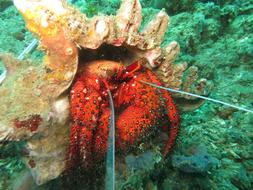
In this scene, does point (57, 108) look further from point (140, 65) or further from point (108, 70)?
point (140, 65)

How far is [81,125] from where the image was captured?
1.88 m

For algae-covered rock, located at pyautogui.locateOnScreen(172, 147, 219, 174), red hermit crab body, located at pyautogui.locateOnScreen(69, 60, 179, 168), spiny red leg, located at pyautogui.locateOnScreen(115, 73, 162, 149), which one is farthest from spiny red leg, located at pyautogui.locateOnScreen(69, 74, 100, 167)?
algae-covered rock, located at pyautogui.locateOnScreen(172, 147, 219, 174)

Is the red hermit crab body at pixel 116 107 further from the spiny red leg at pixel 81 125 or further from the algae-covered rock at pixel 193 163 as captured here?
the algae-covered rock at pixel 193 163

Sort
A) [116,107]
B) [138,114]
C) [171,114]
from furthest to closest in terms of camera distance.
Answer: [116,107], [171,114], [138,114]

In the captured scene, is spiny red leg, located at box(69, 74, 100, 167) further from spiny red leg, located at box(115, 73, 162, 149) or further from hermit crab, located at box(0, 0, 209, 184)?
spiny red leg, located at box(115, 73, 162, 149)

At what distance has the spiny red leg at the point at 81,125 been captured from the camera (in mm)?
1857

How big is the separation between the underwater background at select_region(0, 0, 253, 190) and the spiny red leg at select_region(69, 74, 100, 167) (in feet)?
1.30

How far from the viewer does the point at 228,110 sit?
127 inches

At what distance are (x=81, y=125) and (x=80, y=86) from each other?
0.30 metres

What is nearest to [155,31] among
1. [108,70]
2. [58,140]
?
[108,70]

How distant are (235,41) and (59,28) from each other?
350 centimetres

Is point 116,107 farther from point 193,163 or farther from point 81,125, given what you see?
point 193,163

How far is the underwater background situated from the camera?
87.4 inches

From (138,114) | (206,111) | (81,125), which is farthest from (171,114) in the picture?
(206,111)
